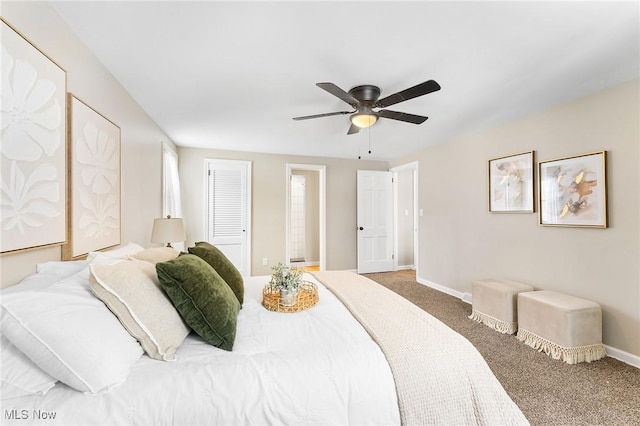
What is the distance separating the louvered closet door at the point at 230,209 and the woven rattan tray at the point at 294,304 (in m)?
3.14

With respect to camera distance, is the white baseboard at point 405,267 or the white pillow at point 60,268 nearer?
the white pillow at point 60,268

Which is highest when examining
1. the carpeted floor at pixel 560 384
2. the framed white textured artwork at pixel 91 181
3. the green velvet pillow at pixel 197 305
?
the framed white textured artwork at pixel 91 181

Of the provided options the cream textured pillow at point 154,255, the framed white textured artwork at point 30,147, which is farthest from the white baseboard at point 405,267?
the framed white textured artwork at point 30,147

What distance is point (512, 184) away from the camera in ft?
10.7

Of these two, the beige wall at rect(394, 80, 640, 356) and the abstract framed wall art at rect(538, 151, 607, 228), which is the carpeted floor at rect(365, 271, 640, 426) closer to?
the beige wall at rect(394, 80, 640, 356)

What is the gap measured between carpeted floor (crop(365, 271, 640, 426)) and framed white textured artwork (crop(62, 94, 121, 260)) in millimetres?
2955

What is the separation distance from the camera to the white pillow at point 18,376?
86 cm

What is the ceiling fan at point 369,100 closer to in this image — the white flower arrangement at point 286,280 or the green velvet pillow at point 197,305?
the white flower arrangement at point 286,280

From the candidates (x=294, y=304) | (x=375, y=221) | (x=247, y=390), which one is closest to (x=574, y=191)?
(x=294, y=304)

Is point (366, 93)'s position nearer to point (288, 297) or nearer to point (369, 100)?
point (369, 100)

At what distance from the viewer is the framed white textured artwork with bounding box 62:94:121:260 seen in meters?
1.53

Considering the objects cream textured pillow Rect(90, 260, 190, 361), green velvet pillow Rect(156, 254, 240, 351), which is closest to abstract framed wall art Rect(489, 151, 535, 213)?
green velvet pillow Rect(156, 254, 240, 351)

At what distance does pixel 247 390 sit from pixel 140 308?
1.80 ft

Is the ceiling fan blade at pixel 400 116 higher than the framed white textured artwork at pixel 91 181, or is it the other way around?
the ceiling fan blade at pixel 400 116
